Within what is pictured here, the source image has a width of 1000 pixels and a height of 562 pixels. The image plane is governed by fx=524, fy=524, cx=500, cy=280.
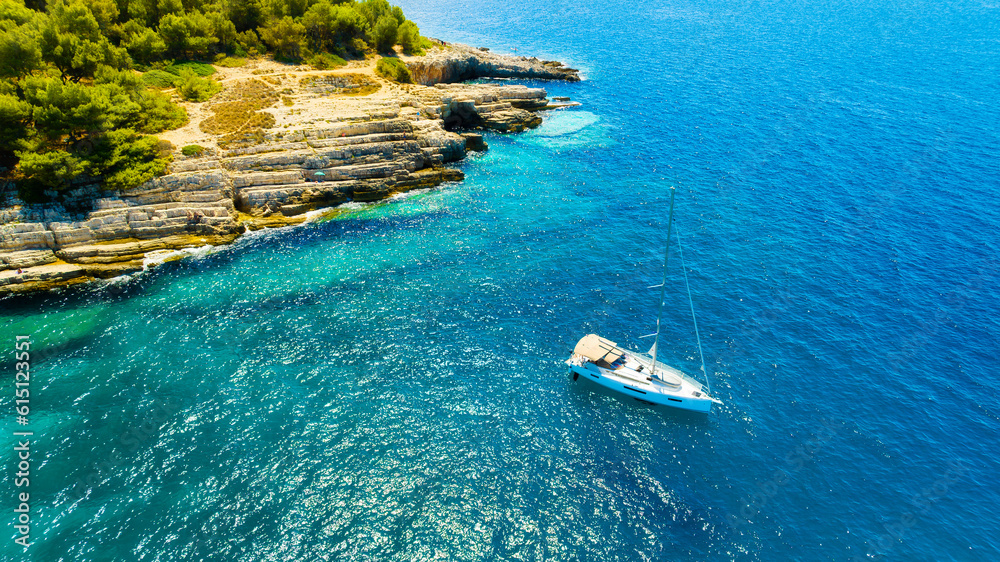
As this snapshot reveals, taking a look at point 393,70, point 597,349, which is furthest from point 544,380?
point 393,70

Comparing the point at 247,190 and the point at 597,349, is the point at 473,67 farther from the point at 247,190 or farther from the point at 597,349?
the point at 597,349

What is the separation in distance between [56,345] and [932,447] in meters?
88.7

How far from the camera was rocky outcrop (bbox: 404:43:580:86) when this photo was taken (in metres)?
125

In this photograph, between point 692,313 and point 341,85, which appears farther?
point 341,85

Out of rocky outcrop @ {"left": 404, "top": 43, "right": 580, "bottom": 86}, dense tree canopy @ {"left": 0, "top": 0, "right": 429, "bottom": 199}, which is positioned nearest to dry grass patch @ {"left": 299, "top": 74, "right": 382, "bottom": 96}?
dense tree canopy @ {"left": 0, "top": 0, "right": 429, "bottom": 199}

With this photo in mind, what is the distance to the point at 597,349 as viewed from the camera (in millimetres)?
54219

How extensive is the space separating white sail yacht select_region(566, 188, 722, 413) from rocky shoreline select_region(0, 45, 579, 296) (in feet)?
162

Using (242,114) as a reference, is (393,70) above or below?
above

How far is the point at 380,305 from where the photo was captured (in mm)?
63688

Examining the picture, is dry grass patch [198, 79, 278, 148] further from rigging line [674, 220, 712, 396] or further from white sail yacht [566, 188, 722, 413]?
rigging line [674, 220, 712, 396]

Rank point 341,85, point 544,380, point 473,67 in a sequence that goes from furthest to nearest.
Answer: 1. point 473,67
2. point 341,85
3. point 544,380

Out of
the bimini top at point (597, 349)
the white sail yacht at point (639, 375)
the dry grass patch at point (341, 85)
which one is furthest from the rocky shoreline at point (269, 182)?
the white sail yacht at point (639, 375)

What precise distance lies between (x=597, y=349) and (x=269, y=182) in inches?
2261

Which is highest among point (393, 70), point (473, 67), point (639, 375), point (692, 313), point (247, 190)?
point (393, 70)
